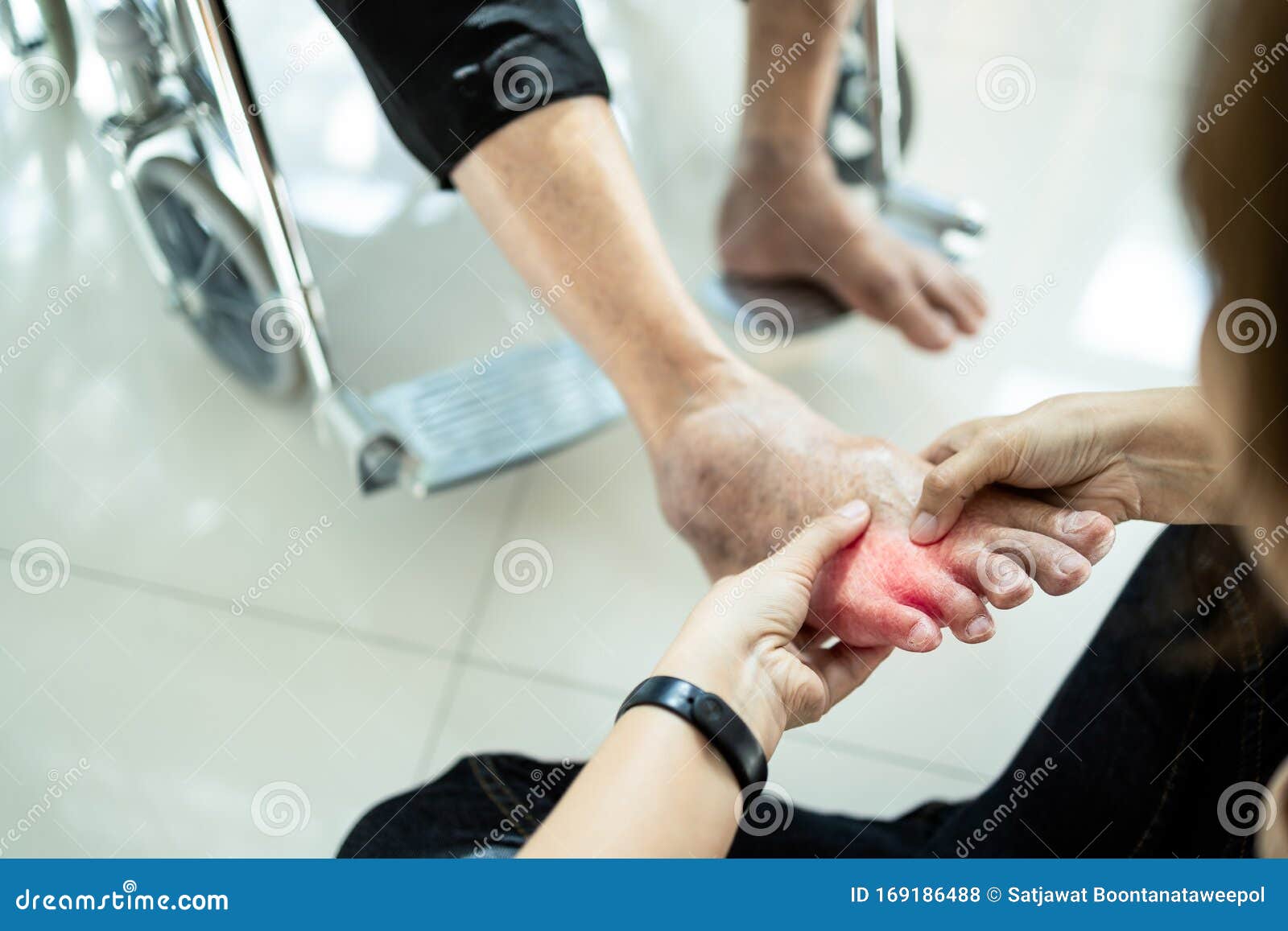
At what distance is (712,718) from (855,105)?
1.29m

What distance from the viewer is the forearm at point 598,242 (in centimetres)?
107

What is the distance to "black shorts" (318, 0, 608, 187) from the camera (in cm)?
103

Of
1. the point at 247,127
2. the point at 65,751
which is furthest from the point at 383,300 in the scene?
the point at 65,751

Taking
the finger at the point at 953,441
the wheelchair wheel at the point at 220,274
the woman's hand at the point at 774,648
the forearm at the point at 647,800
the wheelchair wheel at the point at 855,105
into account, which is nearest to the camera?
the forearm at the point at 647,800

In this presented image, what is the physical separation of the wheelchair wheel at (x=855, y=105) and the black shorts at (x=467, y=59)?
743mm

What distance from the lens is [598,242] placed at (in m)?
1.10

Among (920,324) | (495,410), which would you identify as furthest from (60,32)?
(920,324)

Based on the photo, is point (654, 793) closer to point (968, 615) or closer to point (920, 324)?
point (968, 615)

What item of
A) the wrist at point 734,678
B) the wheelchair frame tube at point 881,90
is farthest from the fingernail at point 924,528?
the wheelchair frame tube at point 881,90

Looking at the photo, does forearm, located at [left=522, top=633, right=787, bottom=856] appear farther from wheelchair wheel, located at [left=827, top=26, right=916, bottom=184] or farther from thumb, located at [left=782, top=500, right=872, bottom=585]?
wheelchair wheel, located at [left=827, top=26, right=916, bottom=184]

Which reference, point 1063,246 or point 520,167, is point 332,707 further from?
point 1063,246

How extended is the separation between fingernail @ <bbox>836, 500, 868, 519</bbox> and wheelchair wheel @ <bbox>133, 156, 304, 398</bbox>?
2.56ft

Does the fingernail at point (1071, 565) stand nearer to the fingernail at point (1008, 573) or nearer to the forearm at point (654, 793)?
the fingernail at point (1008, 573)
